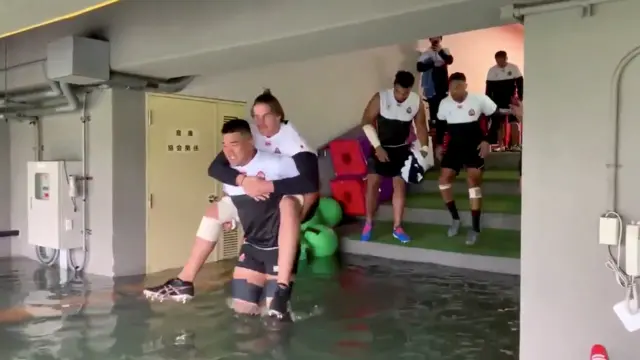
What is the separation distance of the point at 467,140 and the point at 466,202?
1.17m

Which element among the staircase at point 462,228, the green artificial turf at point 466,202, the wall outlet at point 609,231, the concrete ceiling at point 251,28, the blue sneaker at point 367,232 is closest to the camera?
the wall outlet at point 609,231

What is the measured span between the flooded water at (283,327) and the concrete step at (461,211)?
0.95 m

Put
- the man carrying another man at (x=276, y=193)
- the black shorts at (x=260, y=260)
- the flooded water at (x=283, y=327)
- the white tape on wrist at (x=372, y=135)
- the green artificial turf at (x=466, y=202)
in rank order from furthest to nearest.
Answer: the green artificial turf at (x=466, y=202)
the white tape on wrist at (x=372, y=135)
the black shorts at (x=260, y=260)
the man carrying another man at (x=276, y=193)
the flooded water at (x=283, y=327)

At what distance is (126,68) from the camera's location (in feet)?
17.0

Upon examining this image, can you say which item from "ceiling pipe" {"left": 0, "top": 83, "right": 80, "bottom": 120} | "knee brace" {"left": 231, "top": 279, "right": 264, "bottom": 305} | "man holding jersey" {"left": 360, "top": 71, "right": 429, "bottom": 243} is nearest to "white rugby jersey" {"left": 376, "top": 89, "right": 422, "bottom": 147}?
"man holding jersey" {"left": 360, "top": 71, "right": 429, "bottom": 243}

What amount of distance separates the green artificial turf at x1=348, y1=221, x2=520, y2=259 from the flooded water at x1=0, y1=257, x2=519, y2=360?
293 mm

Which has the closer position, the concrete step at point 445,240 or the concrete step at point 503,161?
the concrete step at point 445,240

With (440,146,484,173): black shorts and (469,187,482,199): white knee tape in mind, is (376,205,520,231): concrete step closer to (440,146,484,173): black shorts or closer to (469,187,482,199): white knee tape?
(469,187,482,199): white knee tape

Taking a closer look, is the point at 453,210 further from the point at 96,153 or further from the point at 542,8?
the point at 542,8

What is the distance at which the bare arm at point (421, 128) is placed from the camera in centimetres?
612

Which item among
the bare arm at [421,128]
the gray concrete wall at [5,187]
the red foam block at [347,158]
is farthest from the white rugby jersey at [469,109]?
the gray concrete wall at [5,187]

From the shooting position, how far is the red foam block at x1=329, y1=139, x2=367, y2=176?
738cm

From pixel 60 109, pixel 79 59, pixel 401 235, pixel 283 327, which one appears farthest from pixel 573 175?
pixel 60 109

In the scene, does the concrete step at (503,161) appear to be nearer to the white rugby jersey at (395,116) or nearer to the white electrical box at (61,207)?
the white rugby jersey at (395,116)
